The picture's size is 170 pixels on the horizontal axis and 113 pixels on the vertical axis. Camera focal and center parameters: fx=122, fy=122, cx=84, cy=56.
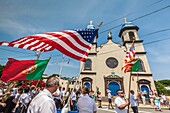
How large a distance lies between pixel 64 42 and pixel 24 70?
87.9 inches

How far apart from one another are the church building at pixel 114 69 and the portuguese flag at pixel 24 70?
2109cm

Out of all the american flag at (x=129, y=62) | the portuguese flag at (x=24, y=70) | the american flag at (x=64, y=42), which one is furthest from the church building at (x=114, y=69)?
the american flag at (x=64, y=42)

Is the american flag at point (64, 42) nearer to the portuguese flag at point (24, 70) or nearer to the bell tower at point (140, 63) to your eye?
the portuguese flag at point (24, 70)

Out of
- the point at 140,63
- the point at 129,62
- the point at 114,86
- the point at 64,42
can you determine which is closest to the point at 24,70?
the point at 64,42

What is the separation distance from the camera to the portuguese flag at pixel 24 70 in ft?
15.0

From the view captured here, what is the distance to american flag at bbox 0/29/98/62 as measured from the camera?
3.48m

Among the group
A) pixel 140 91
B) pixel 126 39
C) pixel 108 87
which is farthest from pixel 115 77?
pixel 126 39

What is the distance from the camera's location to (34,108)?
177 cm

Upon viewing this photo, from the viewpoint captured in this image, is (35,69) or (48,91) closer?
(48,91)

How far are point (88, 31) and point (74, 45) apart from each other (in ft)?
3.03

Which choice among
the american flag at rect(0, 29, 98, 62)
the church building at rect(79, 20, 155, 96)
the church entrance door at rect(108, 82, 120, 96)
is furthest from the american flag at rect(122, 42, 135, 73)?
the church entrance door at rect(108, 82, 120, 96)

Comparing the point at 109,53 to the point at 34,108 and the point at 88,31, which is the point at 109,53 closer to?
the point at 88,31

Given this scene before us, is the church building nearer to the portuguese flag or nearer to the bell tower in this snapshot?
the bell tower

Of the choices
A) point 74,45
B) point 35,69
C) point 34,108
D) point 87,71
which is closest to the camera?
point 34,108
